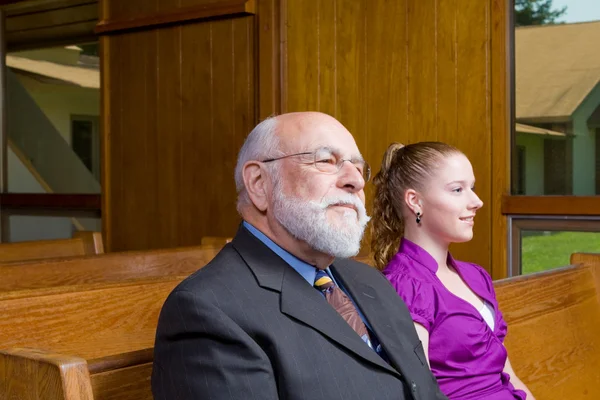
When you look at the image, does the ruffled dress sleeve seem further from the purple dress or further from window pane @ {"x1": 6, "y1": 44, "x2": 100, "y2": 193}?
window pane @ {"x1": 6, "y1": 44, "x2": 100, "y2": 193}

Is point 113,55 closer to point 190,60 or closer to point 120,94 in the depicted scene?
point 120,94

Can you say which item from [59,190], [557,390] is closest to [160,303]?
[557,390]

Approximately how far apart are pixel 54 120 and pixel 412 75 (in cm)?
282

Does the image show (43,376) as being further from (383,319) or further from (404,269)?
(404,269)

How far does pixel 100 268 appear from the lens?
2.76 m

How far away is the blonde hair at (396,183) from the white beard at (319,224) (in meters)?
0.63

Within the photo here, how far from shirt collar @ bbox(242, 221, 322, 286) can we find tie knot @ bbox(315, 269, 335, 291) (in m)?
0.01

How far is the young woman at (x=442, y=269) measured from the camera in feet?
6.51

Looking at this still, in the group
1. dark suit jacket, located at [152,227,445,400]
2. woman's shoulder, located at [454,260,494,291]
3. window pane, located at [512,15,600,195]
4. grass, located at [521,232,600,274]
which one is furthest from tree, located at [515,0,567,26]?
dark suit jacket, located at [152,227,445,400]

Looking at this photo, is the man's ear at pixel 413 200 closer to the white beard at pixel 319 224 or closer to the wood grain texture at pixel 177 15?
the white beard at pixel 319 224

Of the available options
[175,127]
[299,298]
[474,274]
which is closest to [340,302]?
[299,298]

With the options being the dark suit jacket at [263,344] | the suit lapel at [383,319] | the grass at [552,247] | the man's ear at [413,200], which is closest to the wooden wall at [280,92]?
the grass at [552,247]

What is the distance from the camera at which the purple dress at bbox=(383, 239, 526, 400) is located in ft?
6.47

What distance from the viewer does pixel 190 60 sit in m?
4.82
